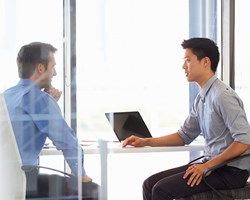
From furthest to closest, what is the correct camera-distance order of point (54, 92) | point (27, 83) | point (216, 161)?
point (54, 92) → point (27, 83) → point (216, 161)

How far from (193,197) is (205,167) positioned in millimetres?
162

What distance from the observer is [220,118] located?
2273mm

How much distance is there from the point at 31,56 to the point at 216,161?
1209 mm

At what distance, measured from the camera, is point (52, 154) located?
2.57 metres

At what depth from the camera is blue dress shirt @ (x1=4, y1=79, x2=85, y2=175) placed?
7.93 ft

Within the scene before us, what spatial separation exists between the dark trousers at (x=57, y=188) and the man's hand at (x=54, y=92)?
482 millimetres

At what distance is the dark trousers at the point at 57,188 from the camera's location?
2.54m

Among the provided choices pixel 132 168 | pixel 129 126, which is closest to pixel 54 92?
pixel 129 126

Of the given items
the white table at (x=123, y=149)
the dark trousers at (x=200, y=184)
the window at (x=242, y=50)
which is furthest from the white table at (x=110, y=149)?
the window at (x=242, y=50)

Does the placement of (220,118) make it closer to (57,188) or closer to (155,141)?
(155,141)

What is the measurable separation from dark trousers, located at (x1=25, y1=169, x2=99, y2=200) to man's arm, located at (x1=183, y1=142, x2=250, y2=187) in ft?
2.21

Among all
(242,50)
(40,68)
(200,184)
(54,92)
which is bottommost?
(200,184)

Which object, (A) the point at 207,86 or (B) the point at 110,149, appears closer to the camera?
(A) the point at 207,86

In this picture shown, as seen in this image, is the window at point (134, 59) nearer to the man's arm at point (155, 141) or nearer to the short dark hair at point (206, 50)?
the man's arm at point (155, 141)
